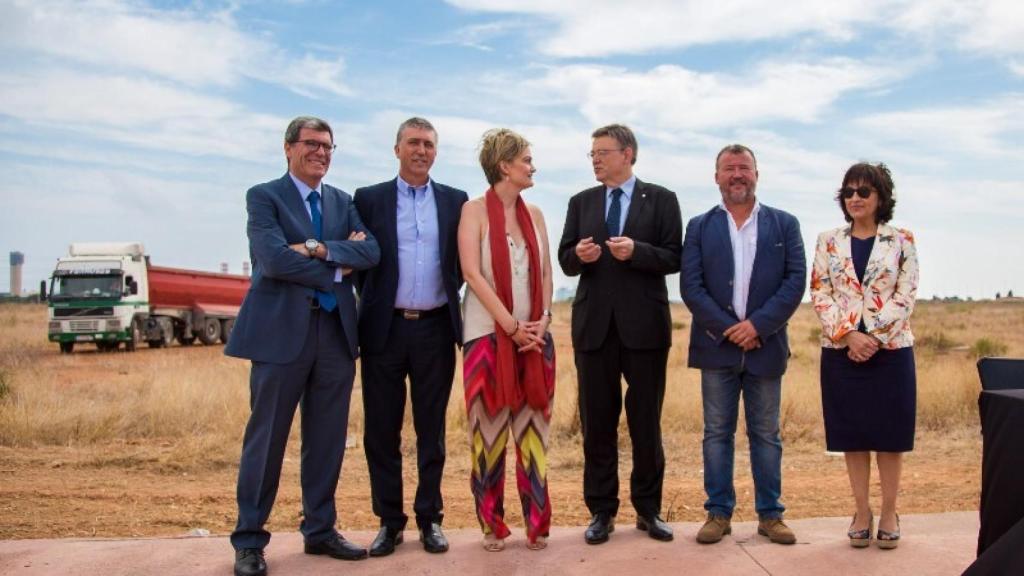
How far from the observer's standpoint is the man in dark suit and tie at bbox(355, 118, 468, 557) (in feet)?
16.2

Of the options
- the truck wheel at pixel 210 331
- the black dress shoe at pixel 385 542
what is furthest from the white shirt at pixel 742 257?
the truck wheel at pixel 210 331

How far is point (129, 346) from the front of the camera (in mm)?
26938

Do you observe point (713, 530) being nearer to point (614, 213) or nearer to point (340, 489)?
point (614, 213)

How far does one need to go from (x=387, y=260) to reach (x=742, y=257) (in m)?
1.87

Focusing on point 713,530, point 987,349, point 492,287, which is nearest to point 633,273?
point 492,287

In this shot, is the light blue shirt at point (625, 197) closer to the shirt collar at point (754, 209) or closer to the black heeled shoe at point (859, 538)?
the shirt collar at point (754, 209)

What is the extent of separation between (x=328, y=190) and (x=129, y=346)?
2405cm

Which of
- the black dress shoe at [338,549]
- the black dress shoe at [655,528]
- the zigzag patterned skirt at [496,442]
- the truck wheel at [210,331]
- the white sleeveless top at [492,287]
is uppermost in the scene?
the white sleeveless top at [492,287]

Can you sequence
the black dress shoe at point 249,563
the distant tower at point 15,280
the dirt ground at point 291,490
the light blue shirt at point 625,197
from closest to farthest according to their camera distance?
the black dress shoe at point 249,563 < the light blue shirt at point 625,197 < the dirt ground at point 291,490 < the distant tower at point 15,280

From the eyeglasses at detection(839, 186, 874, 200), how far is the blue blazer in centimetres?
31

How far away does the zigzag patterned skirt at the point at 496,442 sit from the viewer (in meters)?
4.87

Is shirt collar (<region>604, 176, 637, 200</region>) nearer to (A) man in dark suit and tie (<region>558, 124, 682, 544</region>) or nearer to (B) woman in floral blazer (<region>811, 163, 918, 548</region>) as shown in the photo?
(A) man in dark suit and tie (<region>558, 124, 682, 544</region>)

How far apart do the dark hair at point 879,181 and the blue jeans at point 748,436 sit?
3.33 feet

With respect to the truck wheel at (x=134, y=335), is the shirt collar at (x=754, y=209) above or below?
above
